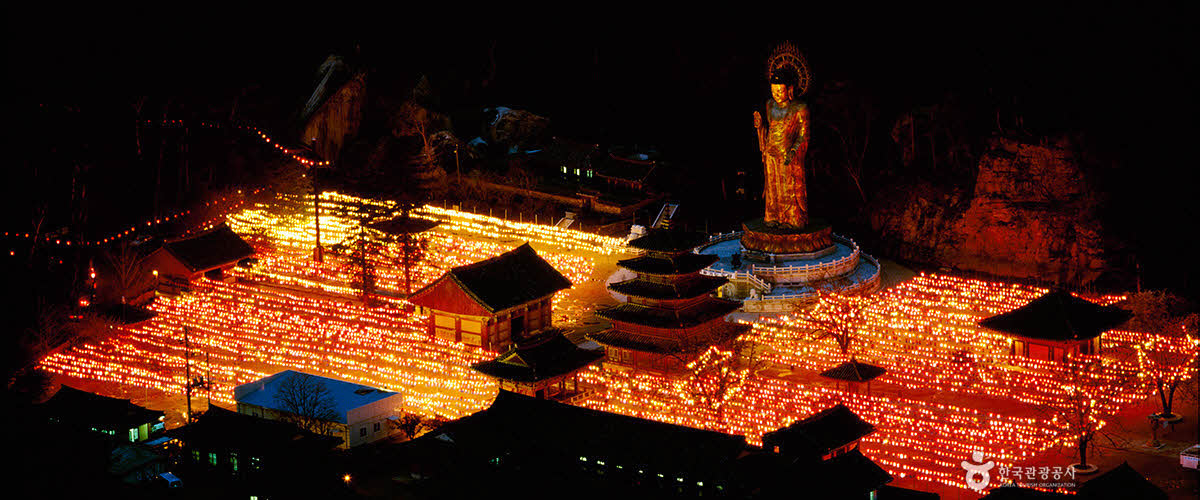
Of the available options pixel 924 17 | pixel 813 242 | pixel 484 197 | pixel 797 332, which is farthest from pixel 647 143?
pixel 797 332

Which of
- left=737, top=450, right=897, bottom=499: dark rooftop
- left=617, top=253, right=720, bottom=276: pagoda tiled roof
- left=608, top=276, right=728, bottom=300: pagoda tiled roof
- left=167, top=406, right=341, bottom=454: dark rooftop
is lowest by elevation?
left=167, top=406, right=341, bottom=454: dark rooftop

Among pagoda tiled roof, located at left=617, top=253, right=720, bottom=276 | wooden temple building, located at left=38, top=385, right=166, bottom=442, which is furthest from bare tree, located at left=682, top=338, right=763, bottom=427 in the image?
wooden temple building, located at left=38, top=385, right=166, bottom=442

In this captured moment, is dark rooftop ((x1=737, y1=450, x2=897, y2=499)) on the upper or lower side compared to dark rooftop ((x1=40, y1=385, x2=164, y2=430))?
upper

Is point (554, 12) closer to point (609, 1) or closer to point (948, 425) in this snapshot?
point (609, 1)

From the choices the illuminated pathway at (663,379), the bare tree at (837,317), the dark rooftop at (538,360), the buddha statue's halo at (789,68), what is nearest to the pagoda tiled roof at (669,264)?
the illuminated pathway at (663,379)

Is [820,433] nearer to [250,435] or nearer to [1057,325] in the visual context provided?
[1057,325]

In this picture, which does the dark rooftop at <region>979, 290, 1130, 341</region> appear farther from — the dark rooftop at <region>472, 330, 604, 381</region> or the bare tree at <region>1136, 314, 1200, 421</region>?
the dark rooftop at <region>472, 330, 604, 381</region>
